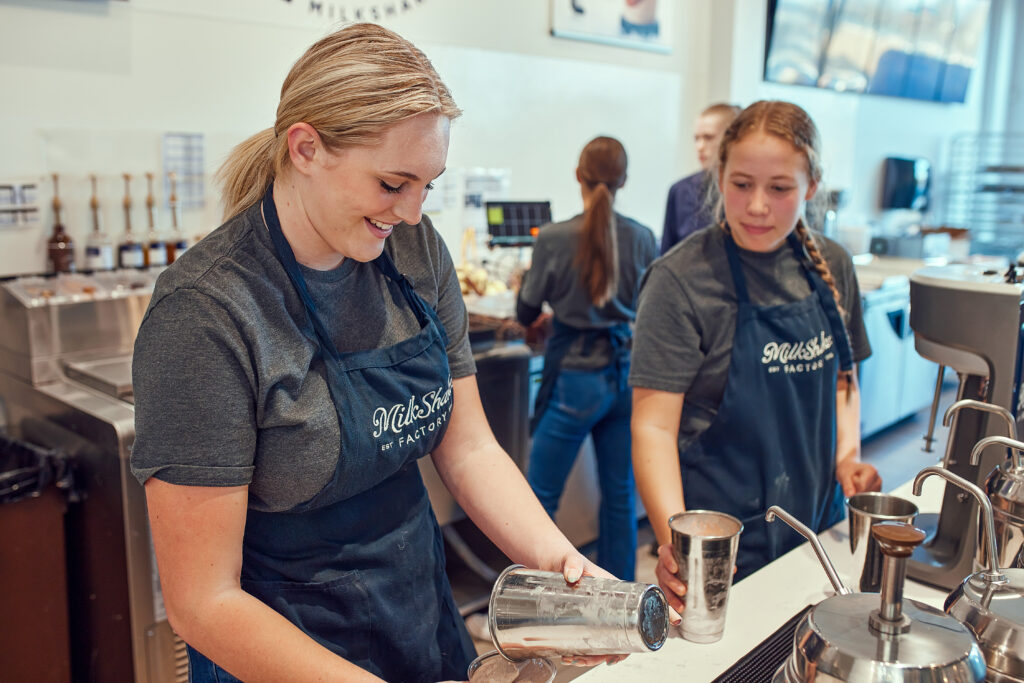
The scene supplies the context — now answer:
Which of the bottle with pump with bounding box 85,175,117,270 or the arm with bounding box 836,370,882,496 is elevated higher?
the bottle with pump with bounding box 85,175,117,270

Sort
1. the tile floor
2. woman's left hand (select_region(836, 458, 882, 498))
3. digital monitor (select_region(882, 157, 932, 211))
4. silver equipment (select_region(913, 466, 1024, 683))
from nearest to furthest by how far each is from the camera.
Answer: silver equipment (select_region(913, 466, 1024, 683)) → woman's left hand (select_region(836, 458, 882, 498)) → the tile floor → digital monitor (select_region(882, 157, 932, 211))

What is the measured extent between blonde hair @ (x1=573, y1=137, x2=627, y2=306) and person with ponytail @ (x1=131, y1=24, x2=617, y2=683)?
1.59m

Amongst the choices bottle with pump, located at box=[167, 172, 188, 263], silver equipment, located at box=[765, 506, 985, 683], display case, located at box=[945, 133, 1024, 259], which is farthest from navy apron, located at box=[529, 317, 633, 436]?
display case, located at box=[945, 133, 1024, 259]

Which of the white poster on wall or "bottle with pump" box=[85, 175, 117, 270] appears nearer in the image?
"bottle with pump" box=[85, 175, 117, 270]

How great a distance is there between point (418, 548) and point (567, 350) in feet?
5.59

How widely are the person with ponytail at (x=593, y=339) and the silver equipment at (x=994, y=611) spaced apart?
1912mm

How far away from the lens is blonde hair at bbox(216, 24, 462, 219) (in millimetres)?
969

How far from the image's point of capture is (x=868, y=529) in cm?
119

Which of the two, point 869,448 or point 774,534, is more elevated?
point 774,534

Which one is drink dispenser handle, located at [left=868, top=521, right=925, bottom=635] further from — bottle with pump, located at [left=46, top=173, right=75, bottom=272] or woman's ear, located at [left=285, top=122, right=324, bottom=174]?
bottle with pump, located at [left=46, top=173, right=75, bottom=272]

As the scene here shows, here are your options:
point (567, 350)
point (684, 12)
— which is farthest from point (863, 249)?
point (567, 350)

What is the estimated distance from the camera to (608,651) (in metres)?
0.88

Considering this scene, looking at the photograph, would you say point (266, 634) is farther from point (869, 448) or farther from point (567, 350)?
point (869, 448)

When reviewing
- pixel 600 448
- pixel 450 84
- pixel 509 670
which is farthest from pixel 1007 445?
pixel 450 84
